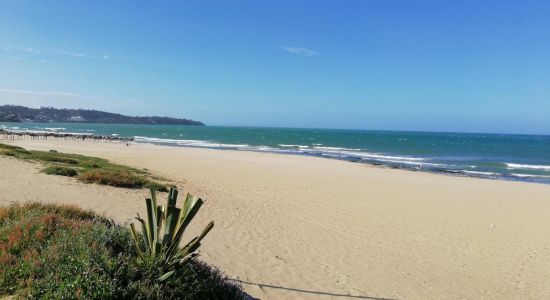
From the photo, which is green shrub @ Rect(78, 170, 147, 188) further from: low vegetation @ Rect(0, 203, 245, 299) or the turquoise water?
the turquoise water

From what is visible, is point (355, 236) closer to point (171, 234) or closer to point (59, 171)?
point (171, 234)

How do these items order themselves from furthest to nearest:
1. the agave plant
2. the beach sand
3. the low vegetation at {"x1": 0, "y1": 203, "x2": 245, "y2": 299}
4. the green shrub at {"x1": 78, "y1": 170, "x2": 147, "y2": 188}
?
the green shrub at {"x1": 78, "y1": 170, "x2": 147, "y2": 188}, the beach sand, the agave plant, the low vegetation at {"x1": 0, "y1": 203, "x2": 245, "y2": 299}

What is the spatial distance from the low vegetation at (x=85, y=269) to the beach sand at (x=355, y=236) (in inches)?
68.4

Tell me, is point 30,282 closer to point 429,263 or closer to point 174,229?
point 174,229

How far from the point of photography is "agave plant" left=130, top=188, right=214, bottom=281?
180 inches

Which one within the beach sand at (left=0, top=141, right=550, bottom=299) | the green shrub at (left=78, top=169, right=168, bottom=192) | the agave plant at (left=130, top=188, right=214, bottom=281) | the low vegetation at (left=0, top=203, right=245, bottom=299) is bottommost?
the beach sand at (left=0, top=141, right=550, bottom=299)

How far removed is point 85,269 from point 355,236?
24.3 ft

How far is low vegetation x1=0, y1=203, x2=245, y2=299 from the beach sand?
174cm

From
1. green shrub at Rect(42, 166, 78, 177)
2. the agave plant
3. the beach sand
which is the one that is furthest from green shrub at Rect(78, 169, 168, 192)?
the agave plant

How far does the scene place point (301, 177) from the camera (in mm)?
23547

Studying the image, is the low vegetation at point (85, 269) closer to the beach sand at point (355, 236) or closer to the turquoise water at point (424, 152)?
the beach sand at point (355, 236)

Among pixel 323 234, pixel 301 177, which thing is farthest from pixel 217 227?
pixel 301 177

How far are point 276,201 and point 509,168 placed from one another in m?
32.1

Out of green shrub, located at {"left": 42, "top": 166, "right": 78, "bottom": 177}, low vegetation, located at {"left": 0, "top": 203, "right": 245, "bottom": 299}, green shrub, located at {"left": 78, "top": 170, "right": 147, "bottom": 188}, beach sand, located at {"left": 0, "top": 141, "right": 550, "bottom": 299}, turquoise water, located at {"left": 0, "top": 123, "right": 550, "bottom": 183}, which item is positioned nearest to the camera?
low vegetation, located at {"left": 0, "top": 203, "right": 245, "bottom": 299}
